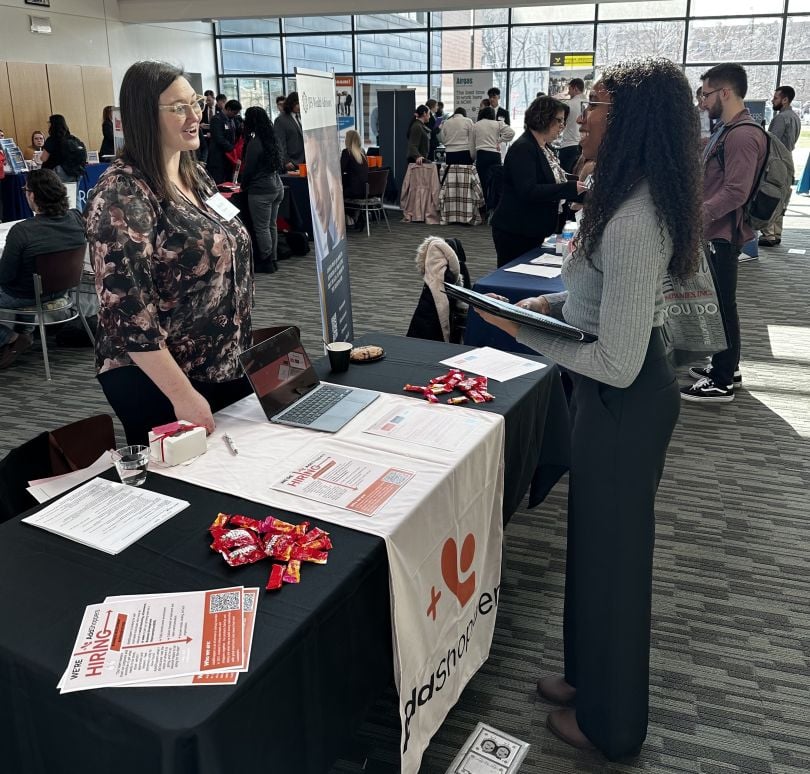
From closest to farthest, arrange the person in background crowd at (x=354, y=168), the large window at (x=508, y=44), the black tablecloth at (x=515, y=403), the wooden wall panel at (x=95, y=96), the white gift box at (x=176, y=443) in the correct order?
the white gift box at (x=176, y=443)
the black tablecloth at (x=515, y=403)
the person in background crowd at (x=354, y=168)
the large window at (x=508, y=44)
the wooden wall panel at (x=95, y=96)

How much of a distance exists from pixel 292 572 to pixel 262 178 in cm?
578

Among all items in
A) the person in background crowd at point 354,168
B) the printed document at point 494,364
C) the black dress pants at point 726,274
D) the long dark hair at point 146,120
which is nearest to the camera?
the long dark hair at point 146,120

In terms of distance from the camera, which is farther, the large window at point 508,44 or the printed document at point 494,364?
the large window at point 508,44

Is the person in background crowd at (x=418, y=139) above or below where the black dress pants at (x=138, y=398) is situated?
above

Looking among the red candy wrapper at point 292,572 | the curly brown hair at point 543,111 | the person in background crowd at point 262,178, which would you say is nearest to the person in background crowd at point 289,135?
the person in background crowd at point 262,178

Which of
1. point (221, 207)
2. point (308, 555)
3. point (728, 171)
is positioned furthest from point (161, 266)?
point (728, 171)

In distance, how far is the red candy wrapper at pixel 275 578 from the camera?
3.96 ft

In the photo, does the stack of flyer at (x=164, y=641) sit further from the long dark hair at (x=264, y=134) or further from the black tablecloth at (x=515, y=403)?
the long dark hair at (x=264, y=134)

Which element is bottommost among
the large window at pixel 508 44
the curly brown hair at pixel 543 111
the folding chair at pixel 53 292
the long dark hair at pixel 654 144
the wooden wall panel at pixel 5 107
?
the folding chair at pixel 53 292

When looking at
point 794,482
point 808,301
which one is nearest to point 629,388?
point 794,482

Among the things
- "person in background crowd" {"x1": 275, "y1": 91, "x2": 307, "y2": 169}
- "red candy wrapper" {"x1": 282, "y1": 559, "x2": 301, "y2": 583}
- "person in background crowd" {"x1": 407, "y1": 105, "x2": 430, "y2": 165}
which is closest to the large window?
"person in background crowd" {"x1": 407, "y1": 105, "x2": 430, "y2": 165}

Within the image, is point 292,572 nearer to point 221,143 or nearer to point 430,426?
point 430,426

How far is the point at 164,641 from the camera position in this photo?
109cm

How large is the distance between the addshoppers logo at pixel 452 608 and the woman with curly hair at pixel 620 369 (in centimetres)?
23
